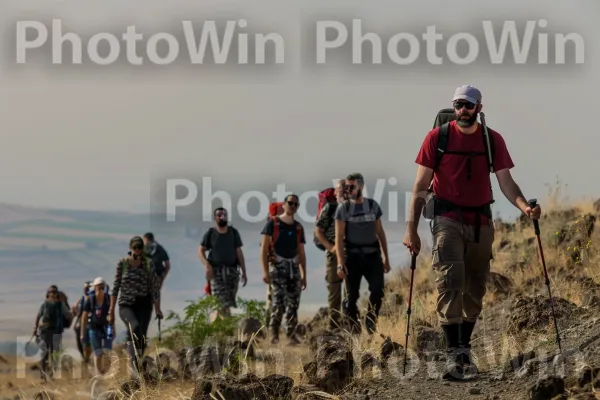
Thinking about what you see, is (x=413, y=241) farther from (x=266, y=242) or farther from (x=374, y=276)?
(x=266, y=242)

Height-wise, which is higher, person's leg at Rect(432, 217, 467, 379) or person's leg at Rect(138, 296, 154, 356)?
person's leg at Rect(432, 217, 467, 379)

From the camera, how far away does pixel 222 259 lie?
53.9 feet

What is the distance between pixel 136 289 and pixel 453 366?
698 cm

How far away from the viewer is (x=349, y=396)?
8773 mm

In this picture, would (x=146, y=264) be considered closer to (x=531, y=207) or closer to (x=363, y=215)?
(x=363, y=215)

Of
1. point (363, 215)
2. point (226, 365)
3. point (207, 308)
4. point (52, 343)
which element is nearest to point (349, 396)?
point (226, 365)

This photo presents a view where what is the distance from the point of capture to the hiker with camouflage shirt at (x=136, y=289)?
14969mm

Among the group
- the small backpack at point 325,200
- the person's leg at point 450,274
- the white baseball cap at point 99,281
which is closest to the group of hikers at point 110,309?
the white baseball cap at point 99,281

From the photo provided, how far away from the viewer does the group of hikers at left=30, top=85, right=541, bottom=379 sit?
29.5 feet

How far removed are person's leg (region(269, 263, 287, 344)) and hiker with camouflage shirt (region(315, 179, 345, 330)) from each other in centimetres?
96

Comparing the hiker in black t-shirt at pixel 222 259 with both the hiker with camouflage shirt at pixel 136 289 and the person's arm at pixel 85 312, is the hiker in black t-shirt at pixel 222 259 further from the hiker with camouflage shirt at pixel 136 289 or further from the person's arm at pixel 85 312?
the person's arm at pixel 85 312

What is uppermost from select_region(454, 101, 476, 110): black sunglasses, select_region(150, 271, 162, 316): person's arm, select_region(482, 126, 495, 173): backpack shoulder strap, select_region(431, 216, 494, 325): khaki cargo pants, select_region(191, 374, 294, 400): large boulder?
select_region(454, 101, 476, 110): black sunglasses

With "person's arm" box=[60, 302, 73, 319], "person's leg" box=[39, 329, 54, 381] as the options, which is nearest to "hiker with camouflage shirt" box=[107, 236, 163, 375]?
"person's leg" box=[39, 329, 54, 381]

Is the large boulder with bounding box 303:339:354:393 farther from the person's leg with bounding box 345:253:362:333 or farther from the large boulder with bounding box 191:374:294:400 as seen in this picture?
the person's leg with bounding box 345:253:362:333
